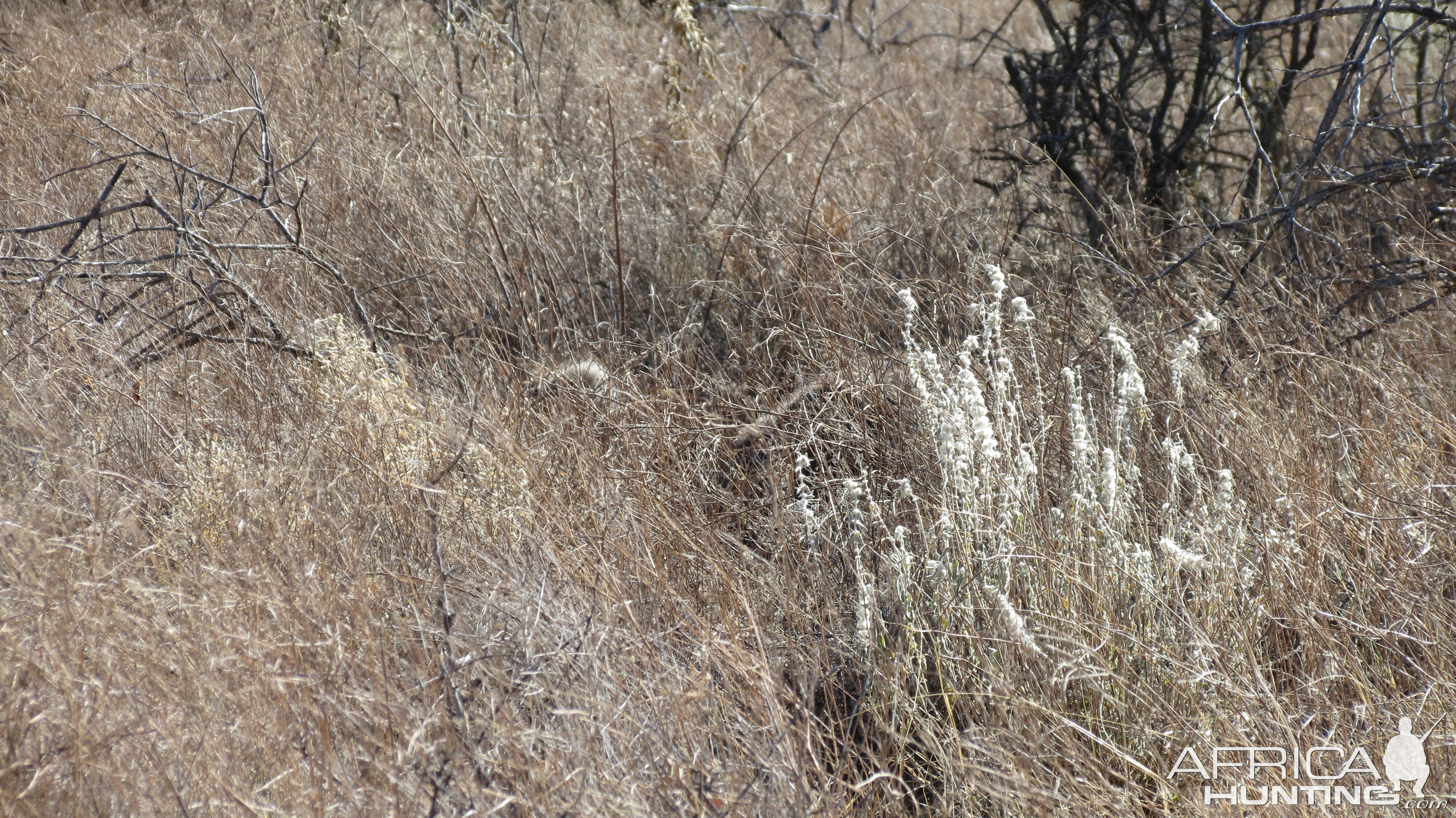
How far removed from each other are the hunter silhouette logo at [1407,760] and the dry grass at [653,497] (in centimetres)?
3

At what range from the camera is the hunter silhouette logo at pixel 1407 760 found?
166 centimetres

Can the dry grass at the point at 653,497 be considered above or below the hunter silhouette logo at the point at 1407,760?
above

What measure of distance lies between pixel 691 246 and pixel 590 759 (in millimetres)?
2742

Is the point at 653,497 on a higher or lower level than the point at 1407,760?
higher

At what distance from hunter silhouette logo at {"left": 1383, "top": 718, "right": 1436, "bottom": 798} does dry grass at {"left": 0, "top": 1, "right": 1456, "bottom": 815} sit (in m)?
0.03

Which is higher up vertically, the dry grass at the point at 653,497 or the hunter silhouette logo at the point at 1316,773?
the dry grass at the point at 653,497

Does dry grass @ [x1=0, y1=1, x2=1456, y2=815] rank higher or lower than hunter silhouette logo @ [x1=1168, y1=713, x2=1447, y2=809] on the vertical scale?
higher

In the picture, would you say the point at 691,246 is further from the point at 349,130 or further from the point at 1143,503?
the point at 1143,503

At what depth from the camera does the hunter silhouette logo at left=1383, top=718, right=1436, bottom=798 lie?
166 cm

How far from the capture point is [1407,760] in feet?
5.58

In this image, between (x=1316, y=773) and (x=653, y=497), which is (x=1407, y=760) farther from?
(x=653, y=497)

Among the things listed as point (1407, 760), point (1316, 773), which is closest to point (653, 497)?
point (1316, 773)

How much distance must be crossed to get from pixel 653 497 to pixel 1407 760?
1.71 meters

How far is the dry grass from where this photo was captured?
5.74ft
